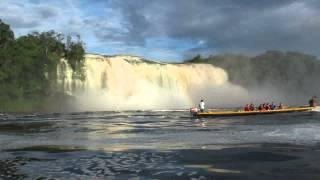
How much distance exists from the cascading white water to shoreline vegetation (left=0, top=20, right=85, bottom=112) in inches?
114

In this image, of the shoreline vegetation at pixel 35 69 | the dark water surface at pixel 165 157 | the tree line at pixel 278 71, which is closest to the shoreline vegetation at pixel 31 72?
the shoreline vegetation at pixel 35 69

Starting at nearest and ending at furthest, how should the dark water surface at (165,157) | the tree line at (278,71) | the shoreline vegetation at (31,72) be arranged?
1. the dark water surface at (165,157)
2. the shoreline vegetation at (31,72)
3. the tree line at (278,71)

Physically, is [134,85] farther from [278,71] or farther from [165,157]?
[165,157]

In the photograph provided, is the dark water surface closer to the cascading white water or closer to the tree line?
the cascading white water

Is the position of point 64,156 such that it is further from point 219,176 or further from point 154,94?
point 154,94

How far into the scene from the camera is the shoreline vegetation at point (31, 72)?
11569 centimetres

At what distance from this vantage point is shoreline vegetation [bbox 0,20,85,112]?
115688 millimetres

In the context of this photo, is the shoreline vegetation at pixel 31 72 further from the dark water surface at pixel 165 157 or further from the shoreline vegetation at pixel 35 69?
the dark water surface at pixel 165 157

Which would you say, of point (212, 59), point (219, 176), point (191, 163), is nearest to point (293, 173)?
point (219, 176)

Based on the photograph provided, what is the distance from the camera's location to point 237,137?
133ft

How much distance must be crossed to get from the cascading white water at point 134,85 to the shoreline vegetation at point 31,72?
2.89 m

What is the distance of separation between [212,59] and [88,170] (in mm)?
135494

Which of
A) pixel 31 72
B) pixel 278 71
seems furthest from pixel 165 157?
pixel 278 71

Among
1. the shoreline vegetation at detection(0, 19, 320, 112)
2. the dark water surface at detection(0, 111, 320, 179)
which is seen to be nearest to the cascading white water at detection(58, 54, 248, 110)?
the shoreline vegetation at detection(0, 19, 320, 112)
